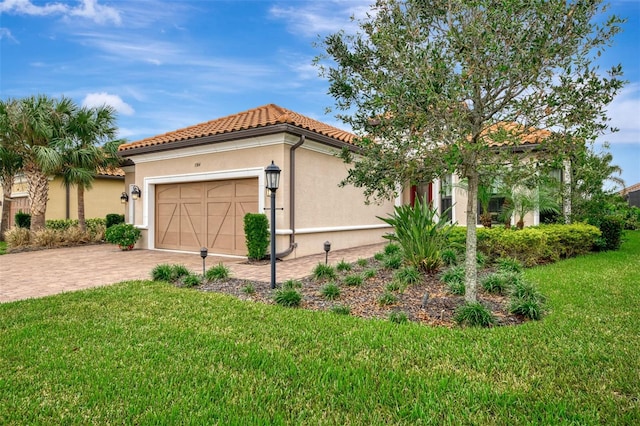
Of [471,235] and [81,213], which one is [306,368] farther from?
[81,213]

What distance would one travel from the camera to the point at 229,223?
37.7 ft

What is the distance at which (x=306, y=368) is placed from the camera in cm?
334

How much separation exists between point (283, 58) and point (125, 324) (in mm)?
10288

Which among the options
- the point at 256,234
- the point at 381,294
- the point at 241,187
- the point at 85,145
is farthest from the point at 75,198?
the point at 381,294

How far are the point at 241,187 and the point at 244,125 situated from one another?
186cm

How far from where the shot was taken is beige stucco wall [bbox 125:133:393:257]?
34.4 feet

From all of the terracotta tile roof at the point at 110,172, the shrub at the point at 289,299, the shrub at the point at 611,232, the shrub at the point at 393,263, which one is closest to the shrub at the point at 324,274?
the shrub at the point at 393,263

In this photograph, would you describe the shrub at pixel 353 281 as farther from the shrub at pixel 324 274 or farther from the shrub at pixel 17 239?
the shrub at pixel 17 239

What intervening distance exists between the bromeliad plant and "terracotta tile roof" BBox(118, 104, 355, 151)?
438 centimetres

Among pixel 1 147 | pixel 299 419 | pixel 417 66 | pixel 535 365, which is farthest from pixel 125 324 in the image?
pixel 1 147

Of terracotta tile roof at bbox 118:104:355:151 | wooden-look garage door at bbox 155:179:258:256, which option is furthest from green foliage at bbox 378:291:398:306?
wooden-look garage door at bbox 155:179:258:256

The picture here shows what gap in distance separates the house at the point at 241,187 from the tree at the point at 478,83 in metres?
5.26

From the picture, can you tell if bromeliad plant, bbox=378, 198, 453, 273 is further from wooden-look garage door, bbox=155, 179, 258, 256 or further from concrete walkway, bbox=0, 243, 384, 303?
wooden-look garage door, bbox=155, 179, 258, 256

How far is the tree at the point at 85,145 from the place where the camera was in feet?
50.6
